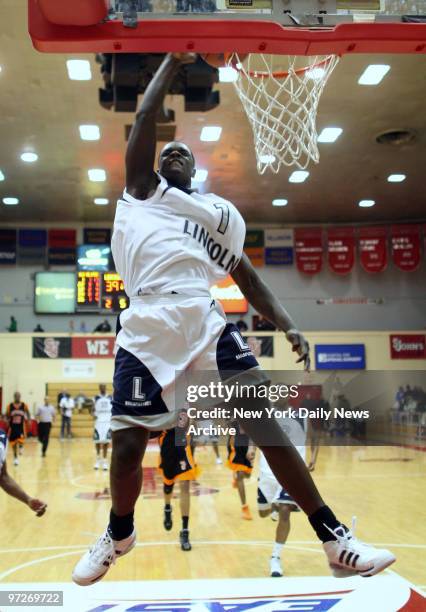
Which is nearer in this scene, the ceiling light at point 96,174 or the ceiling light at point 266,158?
the ceiling light at point 266,158

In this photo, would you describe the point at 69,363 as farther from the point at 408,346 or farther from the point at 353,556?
the point at 353,556

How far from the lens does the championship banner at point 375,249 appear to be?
24.7 metres

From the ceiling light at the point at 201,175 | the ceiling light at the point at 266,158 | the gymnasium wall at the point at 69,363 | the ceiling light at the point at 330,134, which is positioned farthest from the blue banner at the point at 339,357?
the ceiling light at the point at 266,158

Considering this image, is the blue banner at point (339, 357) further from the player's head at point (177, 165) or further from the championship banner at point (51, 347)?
the player's head at point (177, 165)

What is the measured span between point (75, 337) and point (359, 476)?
12778 mm

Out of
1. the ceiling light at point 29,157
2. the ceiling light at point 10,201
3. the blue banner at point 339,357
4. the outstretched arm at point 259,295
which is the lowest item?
the outstretched arm at point 259,295

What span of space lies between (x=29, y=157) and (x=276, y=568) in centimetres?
1449

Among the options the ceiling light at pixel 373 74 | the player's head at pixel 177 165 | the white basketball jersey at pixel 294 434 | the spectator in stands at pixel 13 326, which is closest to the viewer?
the player's head at pixel 177 165

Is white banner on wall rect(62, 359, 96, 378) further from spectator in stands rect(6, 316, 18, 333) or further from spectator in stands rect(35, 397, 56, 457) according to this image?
spectator in stands rect(35, 397, 56, 457)

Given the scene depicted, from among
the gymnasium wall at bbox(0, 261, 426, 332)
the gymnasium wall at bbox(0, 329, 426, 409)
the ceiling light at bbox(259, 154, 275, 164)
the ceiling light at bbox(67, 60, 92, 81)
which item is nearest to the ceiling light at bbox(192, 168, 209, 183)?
the gymnasium wall at bbox(0, 261, 426, 332)

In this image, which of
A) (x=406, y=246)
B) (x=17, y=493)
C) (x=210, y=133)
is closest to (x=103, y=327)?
(x=210, y=133)

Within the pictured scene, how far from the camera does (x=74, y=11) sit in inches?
114

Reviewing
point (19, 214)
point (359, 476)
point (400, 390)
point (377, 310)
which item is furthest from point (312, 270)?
point (359, 476)

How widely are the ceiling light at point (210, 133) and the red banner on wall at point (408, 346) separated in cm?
1122
